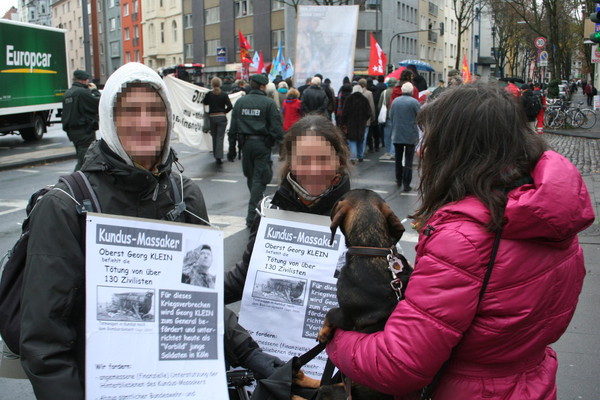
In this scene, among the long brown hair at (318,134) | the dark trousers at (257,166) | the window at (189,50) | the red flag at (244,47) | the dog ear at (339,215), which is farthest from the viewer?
the window at (189,50)

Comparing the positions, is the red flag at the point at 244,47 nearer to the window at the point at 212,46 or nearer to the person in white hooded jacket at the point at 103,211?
the person in white hooded jacket at the point at 103,211

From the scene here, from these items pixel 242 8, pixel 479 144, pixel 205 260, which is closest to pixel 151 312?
pixel 205 260

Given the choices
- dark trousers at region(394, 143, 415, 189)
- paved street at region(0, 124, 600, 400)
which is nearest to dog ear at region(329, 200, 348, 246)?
paved street at region(0, 124, 600, 400)

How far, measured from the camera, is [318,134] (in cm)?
279

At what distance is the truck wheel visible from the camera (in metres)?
19.1

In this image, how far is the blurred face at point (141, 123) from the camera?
2.00 m

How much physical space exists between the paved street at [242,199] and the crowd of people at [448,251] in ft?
4.60

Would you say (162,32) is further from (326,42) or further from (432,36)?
(326,42)

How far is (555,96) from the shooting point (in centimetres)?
3469

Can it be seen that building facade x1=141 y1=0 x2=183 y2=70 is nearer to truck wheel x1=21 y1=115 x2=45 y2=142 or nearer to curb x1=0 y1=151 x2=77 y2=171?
truck wheel x1=21 y1=115 x2=45 y2=142

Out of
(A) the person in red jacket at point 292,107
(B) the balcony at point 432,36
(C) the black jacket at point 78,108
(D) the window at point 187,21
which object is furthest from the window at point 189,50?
(C) the black jacket at point 78,108

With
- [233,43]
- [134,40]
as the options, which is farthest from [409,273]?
[134,40]

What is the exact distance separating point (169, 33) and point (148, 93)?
65.7 metres

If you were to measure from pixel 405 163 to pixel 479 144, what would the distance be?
9.79 m
